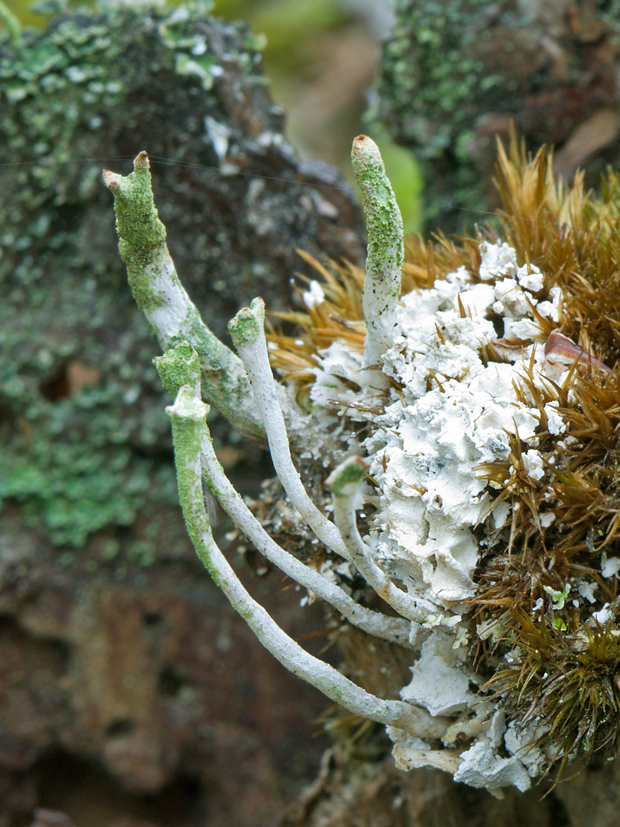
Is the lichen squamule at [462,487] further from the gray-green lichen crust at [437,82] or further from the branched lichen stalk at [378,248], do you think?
the gray-green lichen crust at [437,82]

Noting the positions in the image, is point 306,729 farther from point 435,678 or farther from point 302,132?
point 302,132

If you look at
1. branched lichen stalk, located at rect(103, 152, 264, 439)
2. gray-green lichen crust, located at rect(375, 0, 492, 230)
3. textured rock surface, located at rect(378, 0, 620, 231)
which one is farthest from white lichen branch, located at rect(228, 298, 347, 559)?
gray-green lichen crust, located at rect(375, 0, 492, 230)

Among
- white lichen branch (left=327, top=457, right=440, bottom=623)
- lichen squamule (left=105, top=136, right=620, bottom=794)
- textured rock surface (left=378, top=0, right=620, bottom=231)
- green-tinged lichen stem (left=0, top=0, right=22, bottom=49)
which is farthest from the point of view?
textured rock surface (left=378, top=0, right=620, bottom=231)

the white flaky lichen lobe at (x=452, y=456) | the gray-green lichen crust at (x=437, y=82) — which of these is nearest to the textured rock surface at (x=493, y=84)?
the gray-green lichen crust at (x=437, y=82)

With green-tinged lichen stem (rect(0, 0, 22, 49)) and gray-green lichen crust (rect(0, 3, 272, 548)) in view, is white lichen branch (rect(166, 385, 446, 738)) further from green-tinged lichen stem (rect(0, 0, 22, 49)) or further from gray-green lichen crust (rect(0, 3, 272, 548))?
green-tinged lichen stem (rect(0, 0, 22, 49))

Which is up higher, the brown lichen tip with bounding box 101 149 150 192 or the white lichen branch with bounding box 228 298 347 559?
the brown lichen tip with bounding box 101 149 150 192

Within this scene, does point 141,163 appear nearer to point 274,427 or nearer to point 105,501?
point 274,427
